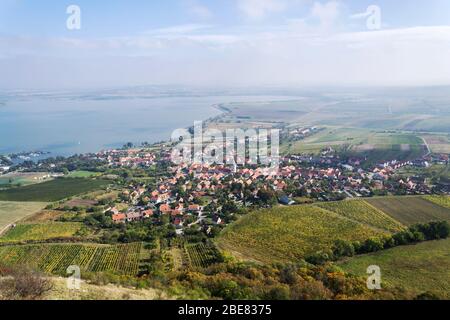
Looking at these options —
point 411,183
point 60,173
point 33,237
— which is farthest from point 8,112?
point 411,183

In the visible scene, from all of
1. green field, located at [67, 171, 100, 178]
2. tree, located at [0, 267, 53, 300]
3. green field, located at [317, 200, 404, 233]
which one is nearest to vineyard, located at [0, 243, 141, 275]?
tree, located at [0, 267, 53, 300]

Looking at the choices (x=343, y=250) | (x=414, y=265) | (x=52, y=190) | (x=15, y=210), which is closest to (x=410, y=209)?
(x=414, y=265)

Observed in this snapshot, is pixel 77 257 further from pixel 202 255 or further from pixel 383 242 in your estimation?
pixel 383 242

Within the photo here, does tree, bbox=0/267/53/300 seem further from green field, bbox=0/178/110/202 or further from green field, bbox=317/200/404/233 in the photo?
green field, bbox=0/178/110/202

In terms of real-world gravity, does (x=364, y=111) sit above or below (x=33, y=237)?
above

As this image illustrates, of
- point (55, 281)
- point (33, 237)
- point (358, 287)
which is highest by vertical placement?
point (55, 281)

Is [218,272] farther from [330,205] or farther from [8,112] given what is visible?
[8,112]
